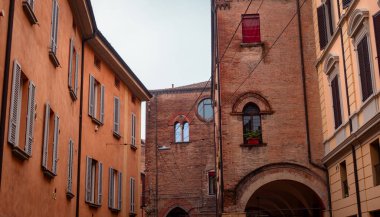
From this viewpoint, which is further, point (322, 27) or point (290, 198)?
point (290, 198)

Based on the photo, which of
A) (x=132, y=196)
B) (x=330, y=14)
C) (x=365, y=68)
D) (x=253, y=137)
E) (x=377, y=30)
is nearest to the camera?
(x=377, y=30)

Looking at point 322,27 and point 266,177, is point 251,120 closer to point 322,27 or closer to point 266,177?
point 266,177

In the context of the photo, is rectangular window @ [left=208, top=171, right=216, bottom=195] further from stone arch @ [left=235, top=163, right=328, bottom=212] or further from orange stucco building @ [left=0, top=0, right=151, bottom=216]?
stone arch @ [left=235, top=163, right=328, bottom=212]

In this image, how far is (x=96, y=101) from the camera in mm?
18281

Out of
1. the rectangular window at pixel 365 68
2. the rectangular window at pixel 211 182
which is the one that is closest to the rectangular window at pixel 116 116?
the rectangular window at pixel 365 68

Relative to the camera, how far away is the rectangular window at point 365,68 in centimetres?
1411

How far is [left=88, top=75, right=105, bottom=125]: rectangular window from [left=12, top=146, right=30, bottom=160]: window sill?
7479mm

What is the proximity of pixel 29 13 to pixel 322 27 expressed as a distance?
1165cm

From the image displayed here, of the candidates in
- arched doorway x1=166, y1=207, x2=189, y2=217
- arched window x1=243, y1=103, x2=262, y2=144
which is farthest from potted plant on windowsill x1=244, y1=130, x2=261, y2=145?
arched doorway x1=166, y1=207, x2=189, y2=217

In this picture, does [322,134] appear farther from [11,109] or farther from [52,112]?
[11,109]

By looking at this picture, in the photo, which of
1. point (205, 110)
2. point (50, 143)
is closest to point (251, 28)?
point (50, 143)

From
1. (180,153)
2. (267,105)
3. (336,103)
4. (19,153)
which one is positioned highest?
(180,153)

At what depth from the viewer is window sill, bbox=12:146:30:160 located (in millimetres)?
9203

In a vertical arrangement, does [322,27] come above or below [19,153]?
above
